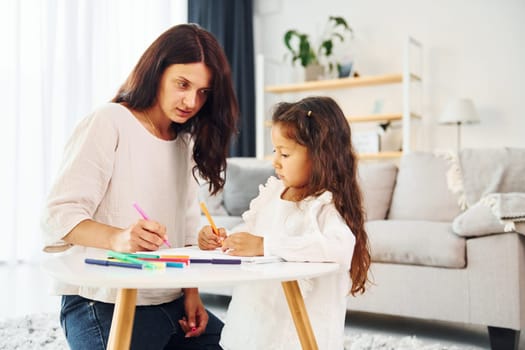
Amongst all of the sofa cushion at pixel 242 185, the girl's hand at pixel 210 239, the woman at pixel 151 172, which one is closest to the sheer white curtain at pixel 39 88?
the sofa cushion at pixel 242 185

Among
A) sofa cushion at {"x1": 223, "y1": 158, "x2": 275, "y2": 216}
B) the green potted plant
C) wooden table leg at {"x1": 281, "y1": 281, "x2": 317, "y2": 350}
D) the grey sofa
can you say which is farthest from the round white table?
the green potted plant

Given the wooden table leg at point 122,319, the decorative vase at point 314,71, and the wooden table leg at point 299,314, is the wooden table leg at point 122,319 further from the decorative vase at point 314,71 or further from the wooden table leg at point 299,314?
the decorative vase at point 314,71

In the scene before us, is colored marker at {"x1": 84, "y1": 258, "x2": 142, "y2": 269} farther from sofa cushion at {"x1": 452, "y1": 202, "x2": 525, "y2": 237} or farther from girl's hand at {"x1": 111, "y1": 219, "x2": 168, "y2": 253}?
sofa cushion at {"x1": 452, "y1": 202, "x2": 525, "y2": 237}

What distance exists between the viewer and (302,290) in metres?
1.06

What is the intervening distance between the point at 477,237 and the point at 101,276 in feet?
5.99

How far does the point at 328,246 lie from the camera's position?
97cm

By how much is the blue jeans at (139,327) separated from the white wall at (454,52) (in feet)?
11.2

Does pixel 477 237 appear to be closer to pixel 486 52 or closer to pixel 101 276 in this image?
pixel 101 276

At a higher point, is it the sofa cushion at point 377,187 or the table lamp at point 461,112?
the table lamp at point 461,112

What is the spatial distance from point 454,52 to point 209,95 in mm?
3444

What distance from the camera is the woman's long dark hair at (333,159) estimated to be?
1.13 meters

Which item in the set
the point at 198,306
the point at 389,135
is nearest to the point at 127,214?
the point at 198,306

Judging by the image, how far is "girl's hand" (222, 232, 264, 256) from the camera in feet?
3.32

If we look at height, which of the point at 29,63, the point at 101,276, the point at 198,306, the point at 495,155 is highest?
the point at 29,63
